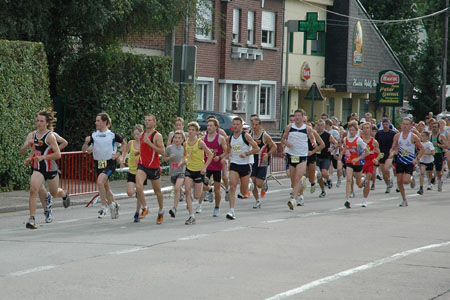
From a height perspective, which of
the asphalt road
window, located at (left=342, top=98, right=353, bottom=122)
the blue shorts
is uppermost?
window, located at (left=342, top=98, right=353, bottom=122)

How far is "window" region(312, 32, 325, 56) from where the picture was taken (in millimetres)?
45969

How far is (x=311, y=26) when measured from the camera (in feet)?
120

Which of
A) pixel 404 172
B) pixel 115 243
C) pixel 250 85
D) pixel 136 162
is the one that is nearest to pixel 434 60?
pixel 250 85

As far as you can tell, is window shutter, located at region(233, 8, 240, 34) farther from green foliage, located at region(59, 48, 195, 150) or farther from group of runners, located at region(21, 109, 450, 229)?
group of runners, located at region(21, 109, 450, 229)

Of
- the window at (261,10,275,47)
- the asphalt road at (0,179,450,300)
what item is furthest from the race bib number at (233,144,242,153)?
the window at (261,10,275,47)

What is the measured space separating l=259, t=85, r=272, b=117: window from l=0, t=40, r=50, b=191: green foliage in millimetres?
22123

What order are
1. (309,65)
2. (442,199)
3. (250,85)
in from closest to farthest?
(442,199), (250,85), (309,65)

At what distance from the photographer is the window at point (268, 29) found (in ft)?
131

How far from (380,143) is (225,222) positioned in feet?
27.4

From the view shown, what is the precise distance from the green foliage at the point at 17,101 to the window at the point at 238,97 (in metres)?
19.5

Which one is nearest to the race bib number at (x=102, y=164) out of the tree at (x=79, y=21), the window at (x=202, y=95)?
the tree at (x=79, y=21)

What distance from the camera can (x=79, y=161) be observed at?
A: 19188mm

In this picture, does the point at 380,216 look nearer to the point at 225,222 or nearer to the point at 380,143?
the point at 225,222

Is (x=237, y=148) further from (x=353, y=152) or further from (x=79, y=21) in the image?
(x=79, y=21)
